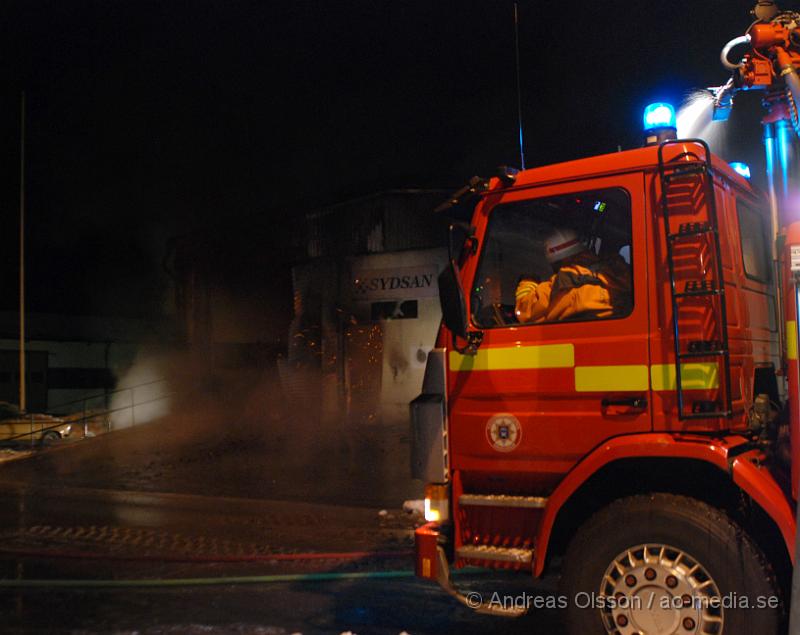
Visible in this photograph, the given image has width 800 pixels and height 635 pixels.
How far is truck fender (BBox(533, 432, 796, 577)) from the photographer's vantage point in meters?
3.26

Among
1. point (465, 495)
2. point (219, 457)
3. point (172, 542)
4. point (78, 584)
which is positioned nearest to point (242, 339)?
point (219, 457)

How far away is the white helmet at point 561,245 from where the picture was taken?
4.14m

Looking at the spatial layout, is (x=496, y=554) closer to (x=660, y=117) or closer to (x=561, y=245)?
(x=561, y=245)

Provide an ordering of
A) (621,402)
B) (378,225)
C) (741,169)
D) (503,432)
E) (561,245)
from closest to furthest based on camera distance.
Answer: (621,402), (503,432), (561,245), (741,169), (378,225)

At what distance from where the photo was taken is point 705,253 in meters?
3.58

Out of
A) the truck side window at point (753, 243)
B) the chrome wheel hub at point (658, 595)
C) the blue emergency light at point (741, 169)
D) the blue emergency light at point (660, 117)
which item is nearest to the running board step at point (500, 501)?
the chrome wheel hub at point (658, 595)

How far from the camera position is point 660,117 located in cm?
396

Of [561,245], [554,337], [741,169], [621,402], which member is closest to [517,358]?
[554,337]

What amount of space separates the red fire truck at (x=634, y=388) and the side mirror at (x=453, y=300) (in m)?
0.01

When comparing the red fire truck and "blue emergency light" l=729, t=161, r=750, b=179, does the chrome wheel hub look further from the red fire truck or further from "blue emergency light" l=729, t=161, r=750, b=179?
"blue emergency light" l=729, t=161, r=750, b=179

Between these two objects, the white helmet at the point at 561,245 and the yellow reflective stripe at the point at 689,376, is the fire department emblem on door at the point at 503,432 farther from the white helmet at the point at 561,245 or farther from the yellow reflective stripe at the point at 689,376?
the white helmet at the point at 561,245

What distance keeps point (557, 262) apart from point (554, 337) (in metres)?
0.55

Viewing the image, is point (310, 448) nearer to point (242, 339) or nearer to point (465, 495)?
point (242, 339)

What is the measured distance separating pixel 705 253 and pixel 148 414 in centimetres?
1902
